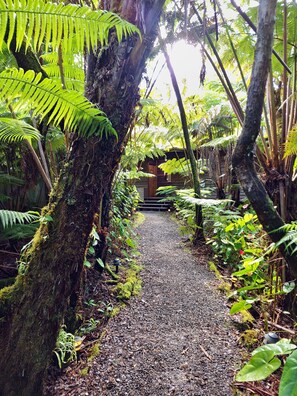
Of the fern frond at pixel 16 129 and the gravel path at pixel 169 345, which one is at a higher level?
the fern frond at pixel 16 129

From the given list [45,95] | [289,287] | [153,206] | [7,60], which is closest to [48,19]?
[45,95]

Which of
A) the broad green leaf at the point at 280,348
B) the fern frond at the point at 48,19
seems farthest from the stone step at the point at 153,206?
the fern frond at the point at 48,19

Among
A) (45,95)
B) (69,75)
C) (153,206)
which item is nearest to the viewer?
(45,95)

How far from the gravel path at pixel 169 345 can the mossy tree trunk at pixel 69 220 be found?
0.37 metres

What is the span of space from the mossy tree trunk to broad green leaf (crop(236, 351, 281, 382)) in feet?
2.86

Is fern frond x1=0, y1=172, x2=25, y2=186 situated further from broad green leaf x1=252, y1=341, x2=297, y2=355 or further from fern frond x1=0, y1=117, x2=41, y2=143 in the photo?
broad green leaf x1=252, y1=341, x2=297, y2=355

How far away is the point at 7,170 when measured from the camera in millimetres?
2309

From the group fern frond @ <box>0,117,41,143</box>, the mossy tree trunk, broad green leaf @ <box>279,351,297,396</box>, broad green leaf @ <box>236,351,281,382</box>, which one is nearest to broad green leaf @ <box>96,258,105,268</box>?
the mossy tree trunk

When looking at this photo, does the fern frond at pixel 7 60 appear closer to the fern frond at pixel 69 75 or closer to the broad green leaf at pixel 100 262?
the fern frond at pixel 69 75

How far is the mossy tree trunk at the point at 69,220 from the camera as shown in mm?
1096

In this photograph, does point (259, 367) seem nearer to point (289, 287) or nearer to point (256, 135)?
point (289, 287)

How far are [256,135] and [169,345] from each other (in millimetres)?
1376

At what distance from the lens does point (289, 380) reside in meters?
0.78

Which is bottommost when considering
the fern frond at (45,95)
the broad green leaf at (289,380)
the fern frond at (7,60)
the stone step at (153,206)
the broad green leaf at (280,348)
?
the stone step at (153,206)
